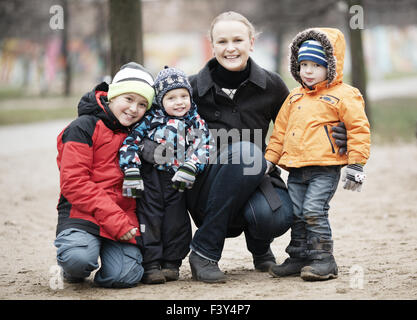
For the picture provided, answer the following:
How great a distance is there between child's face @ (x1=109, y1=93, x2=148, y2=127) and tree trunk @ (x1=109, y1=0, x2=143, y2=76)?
3.10m

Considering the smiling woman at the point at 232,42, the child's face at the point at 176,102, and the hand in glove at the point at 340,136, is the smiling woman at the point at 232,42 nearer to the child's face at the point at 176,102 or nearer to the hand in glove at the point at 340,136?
the child's face at the point at 176,102

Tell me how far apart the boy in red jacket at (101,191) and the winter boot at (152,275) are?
57 millimetres

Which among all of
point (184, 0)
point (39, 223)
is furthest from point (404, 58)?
point (39, 223)

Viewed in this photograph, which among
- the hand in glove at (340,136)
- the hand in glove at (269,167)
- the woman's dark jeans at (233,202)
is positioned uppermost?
the hand in glove at (340,136)

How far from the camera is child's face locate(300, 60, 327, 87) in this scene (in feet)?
12.8

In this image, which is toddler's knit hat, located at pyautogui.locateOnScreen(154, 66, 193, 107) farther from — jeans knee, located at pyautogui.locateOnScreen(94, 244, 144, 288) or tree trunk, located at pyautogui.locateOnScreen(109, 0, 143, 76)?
tree trunk, located at pyautogui.locateOnScreen(109, 0, 143, 76)

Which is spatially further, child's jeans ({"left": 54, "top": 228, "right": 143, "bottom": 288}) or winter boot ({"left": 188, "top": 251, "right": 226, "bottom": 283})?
winter boot ({"left": 188, "top": 251, "right": 226, "bottom": 283})

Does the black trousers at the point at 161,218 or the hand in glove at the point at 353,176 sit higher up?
the hand in glove at the point at 353,176

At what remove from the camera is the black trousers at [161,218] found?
3.86 m

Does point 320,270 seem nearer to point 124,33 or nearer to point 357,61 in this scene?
point 124,33

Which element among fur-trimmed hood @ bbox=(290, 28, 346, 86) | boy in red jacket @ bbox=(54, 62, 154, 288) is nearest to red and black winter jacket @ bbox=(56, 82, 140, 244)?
boy in red jacket @ bbox=(54, 62, 154, 288)

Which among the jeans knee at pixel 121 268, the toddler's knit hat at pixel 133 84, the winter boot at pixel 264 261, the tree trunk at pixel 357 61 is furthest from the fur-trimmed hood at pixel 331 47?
the tree trunk at pixel 357 61

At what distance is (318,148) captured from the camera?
3812 millimetres

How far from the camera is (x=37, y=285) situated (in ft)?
12.8
